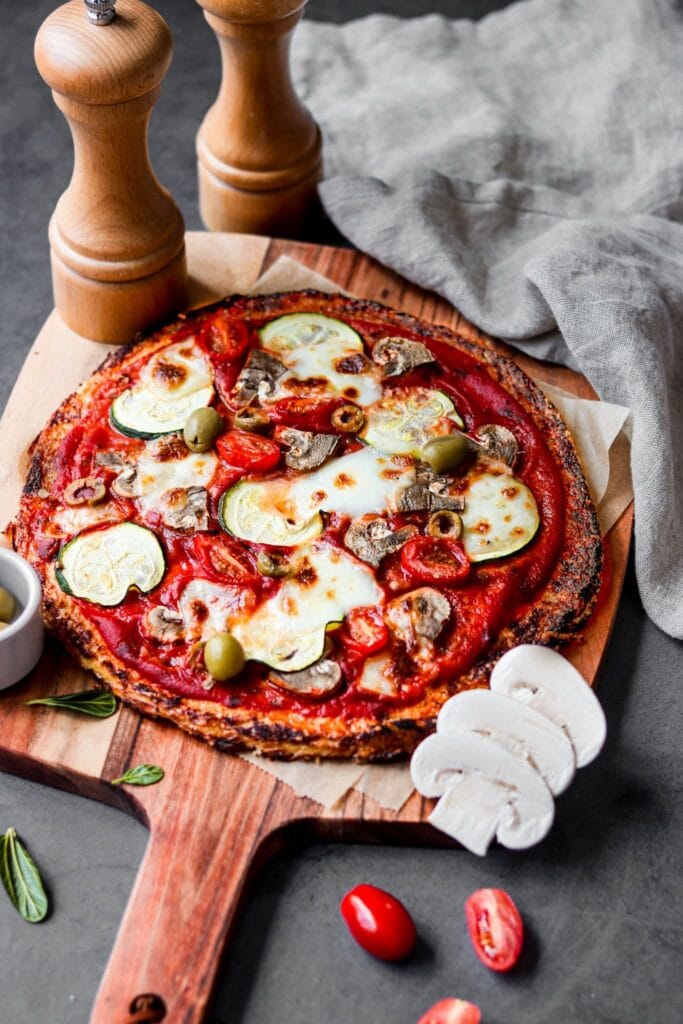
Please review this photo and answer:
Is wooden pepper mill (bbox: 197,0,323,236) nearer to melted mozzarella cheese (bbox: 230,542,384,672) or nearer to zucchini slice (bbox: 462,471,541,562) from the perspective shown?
zucchini slice (bbox: 462,471,541,562)

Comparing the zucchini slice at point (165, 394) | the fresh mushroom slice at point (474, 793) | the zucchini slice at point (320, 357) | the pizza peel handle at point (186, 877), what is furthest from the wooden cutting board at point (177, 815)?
the zucchini slice at point (320, 357)

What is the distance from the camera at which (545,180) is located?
685 cm

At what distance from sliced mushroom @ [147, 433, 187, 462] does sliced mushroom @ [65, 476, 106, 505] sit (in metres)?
0.27

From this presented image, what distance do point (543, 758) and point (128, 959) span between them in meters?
1.48

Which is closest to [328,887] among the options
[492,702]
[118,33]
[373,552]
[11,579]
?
[492,702]

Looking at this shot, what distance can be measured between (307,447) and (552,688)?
4.74 feet

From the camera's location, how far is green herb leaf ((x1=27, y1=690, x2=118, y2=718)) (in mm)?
4531

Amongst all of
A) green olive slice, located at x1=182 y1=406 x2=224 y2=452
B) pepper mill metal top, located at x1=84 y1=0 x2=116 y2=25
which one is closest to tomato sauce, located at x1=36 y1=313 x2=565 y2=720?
green olive slice, located at x1=182 y1=406 x2=224 y2=452

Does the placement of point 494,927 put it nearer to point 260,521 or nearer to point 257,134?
point 260,521

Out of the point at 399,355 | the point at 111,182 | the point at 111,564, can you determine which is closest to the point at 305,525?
the point at 111,564

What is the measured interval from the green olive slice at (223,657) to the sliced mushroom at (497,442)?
1.41m

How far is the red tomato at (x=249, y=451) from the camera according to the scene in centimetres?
512

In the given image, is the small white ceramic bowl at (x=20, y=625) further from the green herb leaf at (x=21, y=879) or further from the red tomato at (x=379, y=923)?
the red tomato at (x=379, y=923)

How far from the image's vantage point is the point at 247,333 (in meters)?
5.62
